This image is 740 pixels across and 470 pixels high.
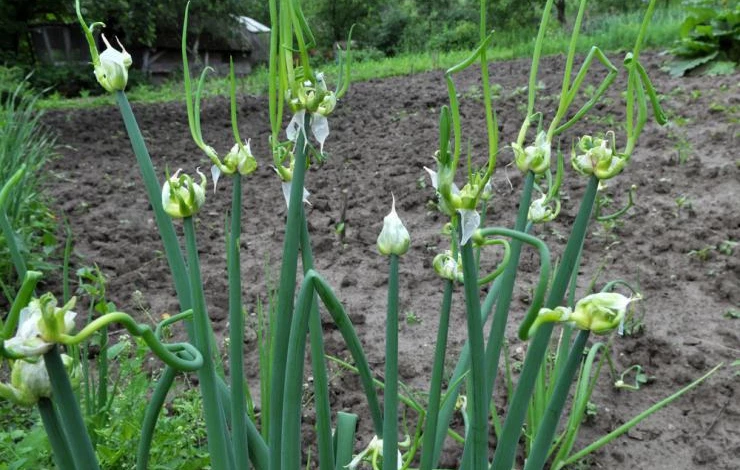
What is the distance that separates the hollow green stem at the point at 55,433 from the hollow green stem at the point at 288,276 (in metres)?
0.22

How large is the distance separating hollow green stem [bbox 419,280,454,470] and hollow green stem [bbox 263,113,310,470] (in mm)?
175

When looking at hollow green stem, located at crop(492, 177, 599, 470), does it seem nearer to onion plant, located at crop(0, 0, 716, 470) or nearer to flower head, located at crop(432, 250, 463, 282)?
onion plant, located at crop(0, 0, 716, 470)

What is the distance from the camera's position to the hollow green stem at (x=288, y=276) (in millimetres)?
603

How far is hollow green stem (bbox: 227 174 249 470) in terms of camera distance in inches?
27.6

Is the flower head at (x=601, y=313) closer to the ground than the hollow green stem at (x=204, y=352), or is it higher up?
higher up

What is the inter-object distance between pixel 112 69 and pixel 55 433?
367 mm

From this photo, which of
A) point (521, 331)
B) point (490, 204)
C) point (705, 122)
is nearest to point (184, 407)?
point (521, 331)

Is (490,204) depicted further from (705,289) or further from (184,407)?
(184,407)

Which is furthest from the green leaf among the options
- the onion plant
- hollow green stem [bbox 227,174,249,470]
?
hollow green stem [bbox 227,174,249,470]

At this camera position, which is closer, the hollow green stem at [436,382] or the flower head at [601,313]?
the flower head at [601,313]

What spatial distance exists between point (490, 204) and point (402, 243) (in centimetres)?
271

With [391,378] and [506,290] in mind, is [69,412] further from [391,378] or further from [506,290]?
[506,290]

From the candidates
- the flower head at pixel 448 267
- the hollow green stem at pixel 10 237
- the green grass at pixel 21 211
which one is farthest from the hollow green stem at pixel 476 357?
the green grass at pixel 21 211

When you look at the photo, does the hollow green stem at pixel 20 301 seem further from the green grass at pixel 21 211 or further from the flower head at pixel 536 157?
the green grass at pixel 21 211
